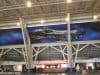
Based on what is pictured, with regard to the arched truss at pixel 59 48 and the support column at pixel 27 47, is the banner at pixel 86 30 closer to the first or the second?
the arched truss at pixel 59 48

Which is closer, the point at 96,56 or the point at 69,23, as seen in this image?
the point at 69,23

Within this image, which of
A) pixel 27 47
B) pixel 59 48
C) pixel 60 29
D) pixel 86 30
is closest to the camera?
pixel 86 30

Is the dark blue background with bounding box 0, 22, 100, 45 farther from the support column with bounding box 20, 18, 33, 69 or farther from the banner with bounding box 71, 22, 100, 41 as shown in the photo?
the support column with bounding box 20, 18, 33, 69

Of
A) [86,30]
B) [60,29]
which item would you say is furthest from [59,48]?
[86,30]

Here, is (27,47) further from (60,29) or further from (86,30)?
(86,30)

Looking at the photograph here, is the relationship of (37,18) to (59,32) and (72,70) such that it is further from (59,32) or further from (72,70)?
(72,70)

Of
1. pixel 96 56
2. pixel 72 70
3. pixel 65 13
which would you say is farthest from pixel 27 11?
pixel 96 56

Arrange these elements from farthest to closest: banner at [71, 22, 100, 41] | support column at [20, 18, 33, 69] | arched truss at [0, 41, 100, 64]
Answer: arched truss at [0, 41, 100, 64] < support column at [20, 18, 33, 69] < banner at [71, 22, 100, 41]

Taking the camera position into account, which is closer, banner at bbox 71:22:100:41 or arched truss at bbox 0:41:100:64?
banner at bbox 71:22:100:41

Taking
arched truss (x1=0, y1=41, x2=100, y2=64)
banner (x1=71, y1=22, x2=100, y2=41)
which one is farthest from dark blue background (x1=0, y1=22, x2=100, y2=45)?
arched truss (x1=0, y1=41, x2=100, y2=64)

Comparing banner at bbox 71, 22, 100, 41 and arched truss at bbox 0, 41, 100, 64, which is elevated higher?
banner at bbox 71, 22, 100, 41

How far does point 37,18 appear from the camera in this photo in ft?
64.7

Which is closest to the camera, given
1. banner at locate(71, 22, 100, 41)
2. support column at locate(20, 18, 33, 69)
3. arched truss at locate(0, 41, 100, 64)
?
banner at locate(71, 22, 100, 41)

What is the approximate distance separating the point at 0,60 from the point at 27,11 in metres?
9.62
